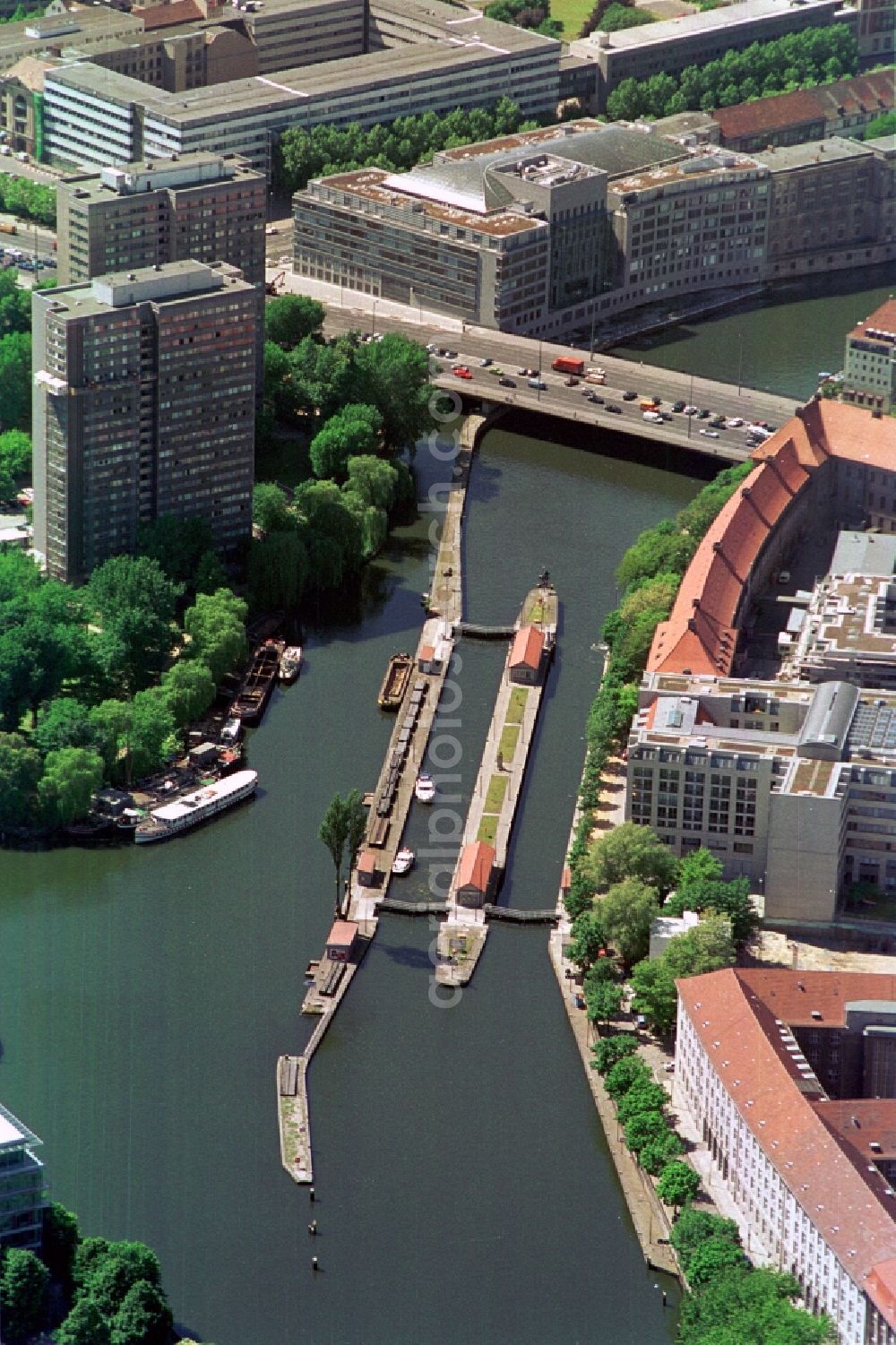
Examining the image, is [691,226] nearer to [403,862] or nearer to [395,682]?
[395,682]

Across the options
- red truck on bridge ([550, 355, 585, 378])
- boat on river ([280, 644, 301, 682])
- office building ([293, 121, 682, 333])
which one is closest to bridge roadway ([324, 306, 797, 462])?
red truck on bridge ([550, 355, 585, 378])

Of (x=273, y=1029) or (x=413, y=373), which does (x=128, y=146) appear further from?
(x=273, y=1029)

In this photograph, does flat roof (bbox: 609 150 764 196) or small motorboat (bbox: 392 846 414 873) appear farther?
flat roof (bbox: 609 150 764 196)

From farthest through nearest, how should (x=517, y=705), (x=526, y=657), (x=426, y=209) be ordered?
(x=426, y=209), (x=526, y=657), (x=517, y=705)

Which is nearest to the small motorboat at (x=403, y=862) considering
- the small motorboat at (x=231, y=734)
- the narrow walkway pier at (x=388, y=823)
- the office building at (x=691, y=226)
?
the narrow walkway pier at (x=388, y=823)

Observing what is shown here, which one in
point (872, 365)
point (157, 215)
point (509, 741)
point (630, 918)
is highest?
point (157, 215)

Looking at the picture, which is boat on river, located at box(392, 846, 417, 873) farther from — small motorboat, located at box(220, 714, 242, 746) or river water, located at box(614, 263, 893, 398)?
river water, located at box(614, 263, 893, 398)

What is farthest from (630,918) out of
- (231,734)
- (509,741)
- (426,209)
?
(426,209)
